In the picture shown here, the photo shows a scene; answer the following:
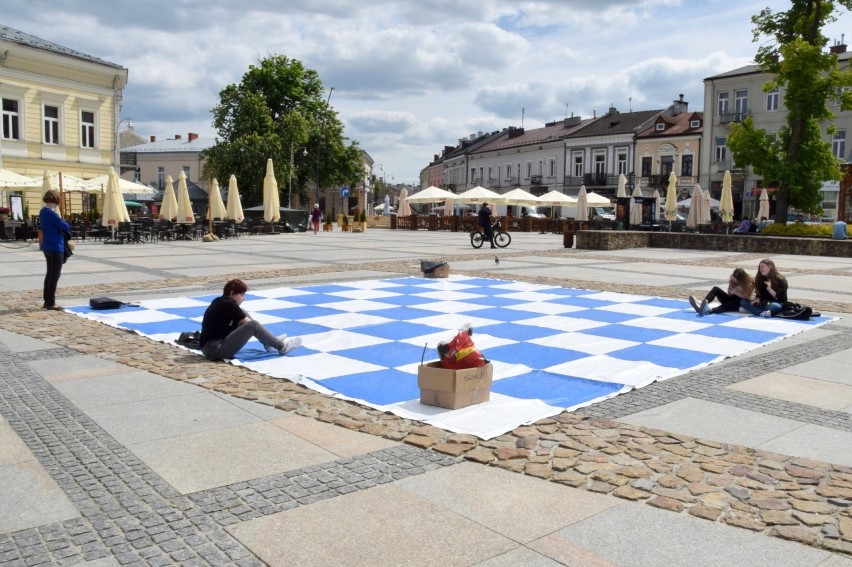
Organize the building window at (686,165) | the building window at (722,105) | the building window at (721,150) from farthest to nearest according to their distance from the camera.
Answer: the building window at (686,165), the building window at (721,150), the building window at (722,105)

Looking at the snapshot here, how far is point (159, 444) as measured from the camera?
487 centimetres

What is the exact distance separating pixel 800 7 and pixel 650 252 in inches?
547

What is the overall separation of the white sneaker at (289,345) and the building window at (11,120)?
30.3m

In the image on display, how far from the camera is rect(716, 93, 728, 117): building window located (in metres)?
53.3

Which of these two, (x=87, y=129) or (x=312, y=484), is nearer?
(x=312, y=484)

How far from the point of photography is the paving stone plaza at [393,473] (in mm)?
3479

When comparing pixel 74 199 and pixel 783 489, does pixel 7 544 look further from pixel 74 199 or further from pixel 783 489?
pixel 74 199

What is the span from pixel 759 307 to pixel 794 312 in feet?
1.56

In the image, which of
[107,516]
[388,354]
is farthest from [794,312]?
[107,516]

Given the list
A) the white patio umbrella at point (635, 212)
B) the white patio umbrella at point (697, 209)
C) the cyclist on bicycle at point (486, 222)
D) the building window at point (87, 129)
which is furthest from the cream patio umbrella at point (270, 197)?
the white patio umbrella at point (697, 209)

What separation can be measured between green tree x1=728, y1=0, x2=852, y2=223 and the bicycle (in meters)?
10.6

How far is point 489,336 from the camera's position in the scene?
891cm

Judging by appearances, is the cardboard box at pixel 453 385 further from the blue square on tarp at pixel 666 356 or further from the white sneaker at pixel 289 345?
the blue square on tarp at pixel 666 356

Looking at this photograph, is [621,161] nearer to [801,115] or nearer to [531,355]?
[801,115]
